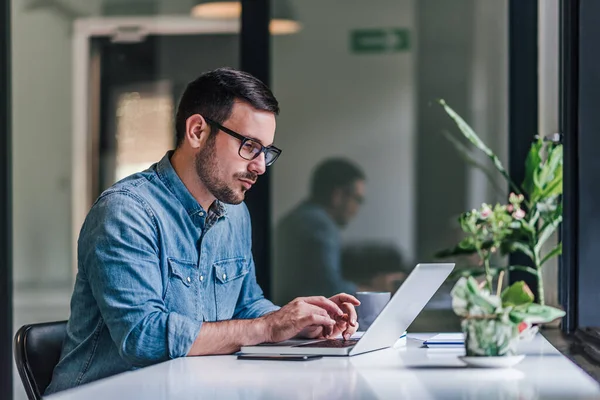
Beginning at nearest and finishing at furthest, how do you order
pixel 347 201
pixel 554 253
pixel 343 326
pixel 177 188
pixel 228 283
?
pixel 343 326 < pixel 177 188 < pixel 228 283 < pixel 554 253 < pixel 347 201

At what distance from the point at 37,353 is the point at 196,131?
716 mm

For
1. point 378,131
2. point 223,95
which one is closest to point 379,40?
point 378,131

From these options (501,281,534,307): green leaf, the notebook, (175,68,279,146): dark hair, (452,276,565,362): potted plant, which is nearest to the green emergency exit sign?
(175,68,279,146): dark hair

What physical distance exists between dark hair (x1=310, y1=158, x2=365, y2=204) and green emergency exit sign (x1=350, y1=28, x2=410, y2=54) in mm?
506

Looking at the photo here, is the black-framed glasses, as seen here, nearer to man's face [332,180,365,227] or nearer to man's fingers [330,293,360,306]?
man's fingers [330,293,360,306]

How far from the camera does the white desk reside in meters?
1.61

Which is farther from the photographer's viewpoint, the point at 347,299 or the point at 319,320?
the point at 347,299

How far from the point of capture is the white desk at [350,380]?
1.61m

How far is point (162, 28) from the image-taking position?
14.2 feet

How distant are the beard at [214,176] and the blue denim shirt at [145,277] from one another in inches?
2.2

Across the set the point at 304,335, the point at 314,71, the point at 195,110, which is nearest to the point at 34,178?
the point at 314,71

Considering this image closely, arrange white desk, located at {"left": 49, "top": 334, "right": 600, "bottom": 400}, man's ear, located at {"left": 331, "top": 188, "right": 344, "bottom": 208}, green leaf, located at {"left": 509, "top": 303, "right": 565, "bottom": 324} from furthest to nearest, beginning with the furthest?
man's ear, located at {"left": 331, "top": 188, "right": 344, "bottom": 208} < green leaf, located at {"left": 509, "top": 303, "right": 565, "bottom": 324} < white desk, located at {"left": 49, "top": 334, "right": 600, "bottom": 400}

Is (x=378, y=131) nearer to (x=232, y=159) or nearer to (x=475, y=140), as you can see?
(x=475, y=140)

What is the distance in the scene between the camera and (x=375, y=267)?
419 cm
